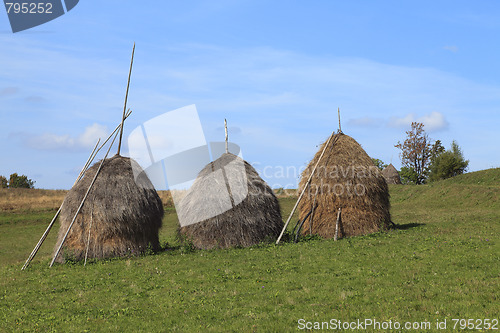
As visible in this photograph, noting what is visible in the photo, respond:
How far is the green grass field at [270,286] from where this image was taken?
1052cm

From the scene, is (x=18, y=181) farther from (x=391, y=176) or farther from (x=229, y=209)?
(x=229, y=209)

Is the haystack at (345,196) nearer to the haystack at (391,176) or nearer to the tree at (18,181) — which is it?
the haystack at (391,176)

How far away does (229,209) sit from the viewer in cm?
2053

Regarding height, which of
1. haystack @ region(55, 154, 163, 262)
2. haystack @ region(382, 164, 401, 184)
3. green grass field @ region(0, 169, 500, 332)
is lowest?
green grass field @ region(0, 169, 500, 332)

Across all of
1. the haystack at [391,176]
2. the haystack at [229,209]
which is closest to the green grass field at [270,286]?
the haystack at [229,209]

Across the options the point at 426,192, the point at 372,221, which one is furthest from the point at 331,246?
the point at 426,192

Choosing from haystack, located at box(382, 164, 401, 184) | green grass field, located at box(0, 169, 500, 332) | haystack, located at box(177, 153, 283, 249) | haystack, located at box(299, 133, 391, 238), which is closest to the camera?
green grass field, located at box(0, 169, 500, 332)

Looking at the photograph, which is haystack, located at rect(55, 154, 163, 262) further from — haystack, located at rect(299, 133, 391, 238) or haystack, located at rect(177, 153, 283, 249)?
haystack, located at rect(299, 133, 391, 238)

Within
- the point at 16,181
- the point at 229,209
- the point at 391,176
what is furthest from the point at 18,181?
the point at 229,209

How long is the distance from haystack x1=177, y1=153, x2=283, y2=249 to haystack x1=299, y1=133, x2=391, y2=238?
1.89m

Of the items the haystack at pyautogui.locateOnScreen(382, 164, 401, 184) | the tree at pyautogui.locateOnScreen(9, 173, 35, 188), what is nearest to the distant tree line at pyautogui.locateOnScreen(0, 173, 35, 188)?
the tree at pyautogui.locateOnScreen(9, 173, 35, 188)

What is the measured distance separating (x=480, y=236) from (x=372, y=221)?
15.2 feet

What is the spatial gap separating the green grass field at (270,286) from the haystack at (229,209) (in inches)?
31.1

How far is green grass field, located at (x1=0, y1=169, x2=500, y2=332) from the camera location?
1052 cm
